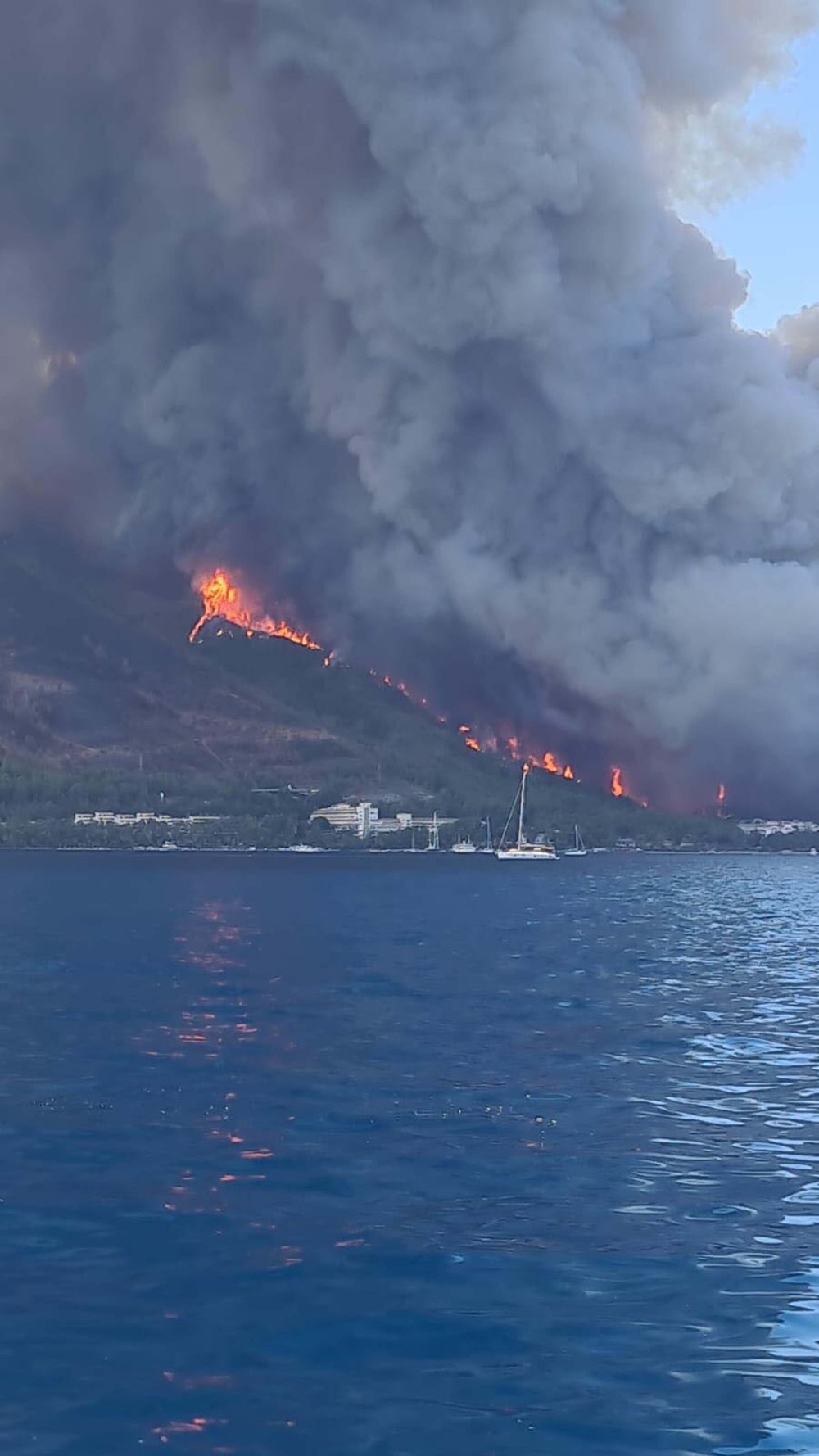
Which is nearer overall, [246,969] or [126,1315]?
[126,1315]

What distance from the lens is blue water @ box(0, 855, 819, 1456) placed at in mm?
12789

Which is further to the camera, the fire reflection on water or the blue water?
the blue water

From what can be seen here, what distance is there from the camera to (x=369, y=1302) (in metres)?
15.4

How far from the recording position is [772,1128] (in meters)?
23.6

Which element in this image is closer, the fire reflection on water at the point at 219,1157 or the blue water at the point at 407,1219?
the fire reflection on water at the point at 219,1157

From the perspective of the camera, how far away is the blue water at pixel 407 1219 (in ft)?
42.0

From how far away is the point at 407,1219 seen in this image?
60.5 feet

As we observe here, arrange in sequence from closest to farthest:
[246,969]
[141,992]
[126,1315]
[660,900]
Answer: [126,1315] → [141,992] → [246,969] → [660,900]

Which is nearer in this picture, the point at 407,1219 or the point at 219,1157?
the point at 407,1219

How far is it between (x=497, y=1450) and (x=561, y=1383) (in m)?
1.51

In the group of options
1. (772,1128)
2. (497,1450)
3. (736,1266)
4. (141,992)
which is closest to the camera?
(497,1450)

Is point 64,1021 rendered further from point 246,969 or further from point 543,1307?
point 543,1307


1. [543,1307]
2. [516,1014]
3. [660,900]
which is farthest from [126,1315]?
[660,900]

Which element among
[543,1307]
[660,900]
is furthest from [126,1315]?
[660,900]
